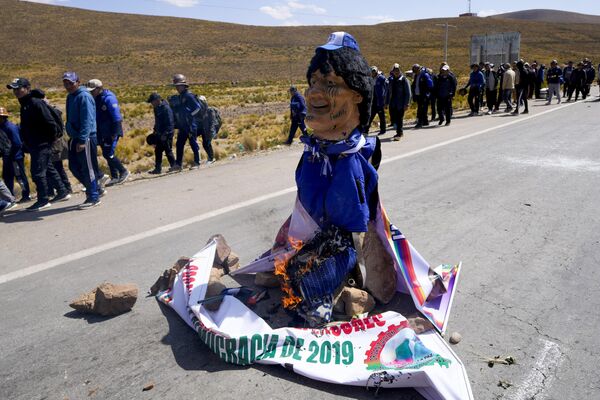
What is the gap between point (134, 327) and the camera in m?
3.71

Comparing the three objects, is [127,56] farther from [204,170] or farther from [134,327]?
[134,327]

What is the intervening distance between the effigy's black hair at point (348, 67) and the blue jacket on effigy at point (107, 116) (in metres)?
5.92

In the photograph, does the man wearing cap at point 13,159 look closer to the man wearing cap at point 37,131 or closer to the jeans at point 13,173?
the jeans at point 13,173

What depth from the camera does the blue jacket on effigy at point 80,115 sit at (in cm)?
709

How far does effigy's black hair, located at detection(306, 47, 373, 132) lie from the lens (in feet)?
11.7

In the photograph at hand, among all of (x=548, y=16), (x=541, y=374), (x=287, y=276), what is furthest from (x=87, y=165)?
(x=548, y=16)

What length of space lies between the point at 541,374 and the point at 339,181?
5.86 feet

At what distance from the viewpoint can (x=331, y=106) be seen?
362 cm

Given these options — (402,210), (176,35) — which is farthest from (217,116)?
(176,35)

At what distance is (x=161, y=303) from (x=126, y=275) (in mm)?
824

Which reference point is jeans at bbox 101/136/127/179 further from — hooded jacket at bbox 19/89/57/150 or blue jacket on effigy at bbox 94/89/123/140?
hooded jacket at bbox 19/89/57/150

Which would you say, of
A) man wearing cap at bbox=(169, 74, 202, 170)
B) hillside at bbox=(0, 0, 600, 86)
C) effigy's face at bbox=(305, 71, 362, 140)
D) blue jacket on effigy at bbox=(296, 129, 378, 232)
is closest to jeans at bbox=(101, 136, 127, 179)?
man wearing cap at bbox=(169, 74, 202, 170)

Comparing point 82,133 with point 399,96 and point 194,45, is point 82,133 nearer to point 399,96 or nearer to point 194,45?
point 399,96

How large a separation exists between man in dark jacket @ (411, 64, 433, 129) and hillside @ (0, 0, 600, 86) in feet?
139
